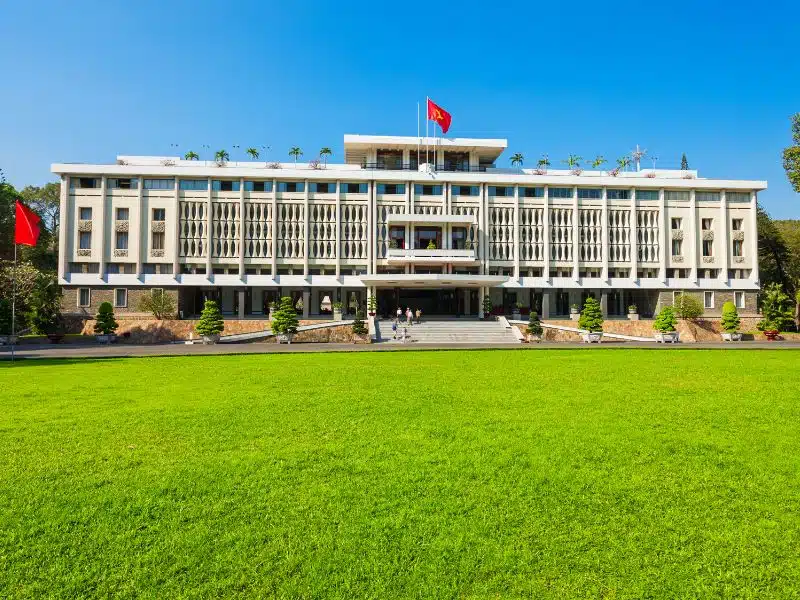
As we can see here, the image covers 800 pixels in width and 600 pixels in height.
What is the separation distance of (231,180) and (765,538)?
47396 mm

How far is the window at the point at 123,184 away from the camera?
4384 centimetres

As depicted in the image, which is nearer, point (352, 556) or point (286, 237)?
point (352, 556)

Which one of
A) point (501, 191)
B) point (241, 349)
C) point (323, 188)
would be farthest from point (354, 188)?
point (241, 349)

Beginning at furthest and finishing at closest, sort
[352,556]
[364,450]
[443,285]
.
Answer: [443,285] → [364,450] → [352,556]

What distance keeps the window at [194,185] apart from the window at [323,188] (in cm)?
982

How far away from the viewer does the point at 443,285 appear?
144ft

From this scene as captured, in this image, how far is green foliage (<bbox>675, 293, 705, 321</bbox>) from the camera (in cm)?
4206

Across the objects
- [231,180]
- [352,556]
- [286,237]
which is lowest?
[352,556]

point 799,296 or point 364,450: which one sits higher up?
point 799,296

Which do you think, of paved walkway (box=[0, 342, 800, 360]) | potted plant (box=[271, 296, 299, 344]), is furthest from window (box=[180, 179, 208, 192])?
paved walkway (box=[0, 342, 800, 360])

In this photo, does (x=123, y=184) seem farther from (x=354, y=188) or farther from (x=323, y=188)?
(x=354, y=188)

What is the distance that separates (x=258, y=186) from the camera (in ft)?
150

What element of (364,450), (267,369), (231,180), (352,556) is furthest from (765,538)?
(231,180)

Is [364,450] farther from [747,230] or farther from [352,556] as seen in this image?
[747,230]
